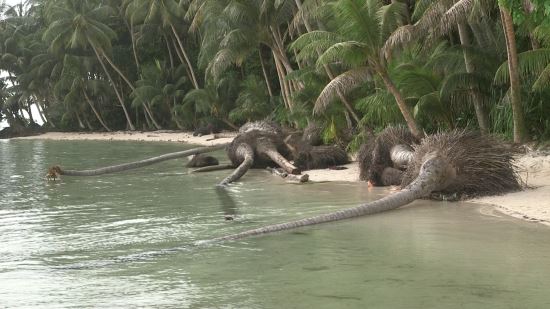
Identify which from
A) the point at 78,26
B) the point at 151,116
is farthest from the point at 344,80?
the point at 151,116

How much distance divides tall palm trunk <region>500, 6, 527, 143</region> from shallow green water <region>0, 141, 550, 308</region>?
3651mm

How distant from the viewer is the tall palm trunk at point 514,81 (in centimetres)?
1335

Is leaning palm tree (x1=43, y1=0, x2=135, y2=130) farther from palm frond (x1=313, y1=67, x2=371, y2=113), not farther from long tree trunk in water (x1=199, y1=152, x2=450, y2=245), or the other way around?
long tree trunk in water (x1=199, y1=152, x2=450, y2=245)

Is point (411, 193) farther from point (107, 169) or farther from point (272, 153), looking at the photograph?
point (107, 169)

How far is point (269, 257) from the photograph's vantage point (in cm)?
764

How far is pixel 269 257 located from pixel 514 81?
27.6 ft

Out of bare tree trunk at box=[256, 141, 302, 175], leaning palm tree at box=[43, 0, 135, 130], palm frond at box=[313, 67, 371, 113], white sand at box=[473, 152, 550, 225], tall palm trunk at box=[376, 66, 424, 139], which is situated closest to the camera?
white sand at box=[473, 152, 550, 225]

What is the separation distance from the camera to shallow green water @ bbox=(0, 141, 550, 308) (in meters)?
5.97

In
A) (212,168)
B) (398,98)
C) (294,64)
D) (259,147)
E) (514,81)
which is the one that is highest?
(294,64)

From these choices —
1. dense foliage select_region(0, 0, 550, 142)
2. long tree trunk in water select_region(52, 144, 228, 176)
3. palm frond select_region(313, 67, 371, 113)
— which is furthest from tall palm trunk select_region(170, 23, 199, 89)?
palm frond select_region(313, 67, 371, 113)

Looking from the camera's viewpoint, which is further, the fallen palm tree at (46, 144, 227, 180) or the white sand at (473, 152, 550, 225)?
the fallen palm tree at (46, 144, 227, 180)

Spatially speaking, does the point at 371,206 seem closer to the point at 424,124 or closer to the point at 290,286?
the point at 290,286

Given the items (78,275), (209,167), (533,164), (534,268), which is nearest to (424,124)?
(533,164)

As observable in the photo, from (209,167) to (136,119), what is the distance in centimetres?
3393
